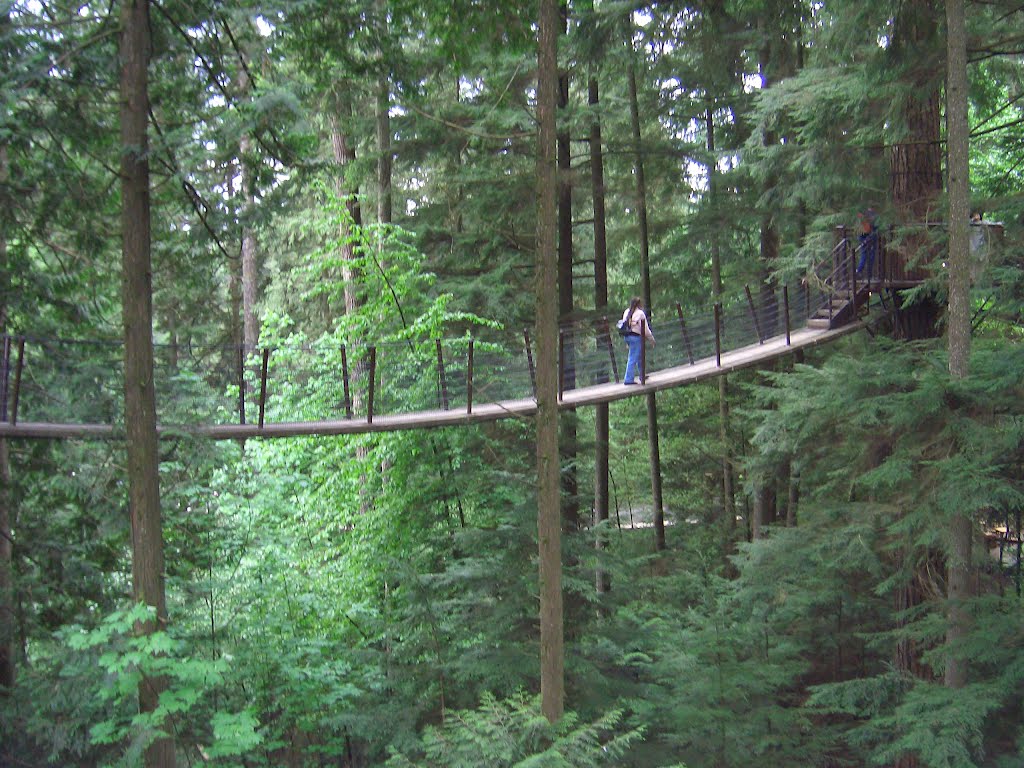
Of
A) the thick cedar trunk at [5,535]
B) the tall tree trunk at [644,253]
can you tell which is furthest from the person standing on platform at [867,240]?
the thick cedar trunk at [5,535]

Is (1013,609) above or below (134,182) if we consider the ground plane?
below

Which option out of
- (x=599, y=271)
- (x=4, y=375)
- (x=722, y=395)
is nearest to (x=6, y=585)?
(x=4, y=375)

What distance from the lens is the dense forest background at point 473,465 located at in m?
5.90

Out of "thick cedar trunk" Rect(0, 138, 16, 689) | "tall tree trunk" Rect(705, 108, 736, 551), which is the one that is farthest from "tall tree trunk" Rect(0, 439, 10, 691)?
"tall tree trunk" Rect(705, 108, 736, 551)

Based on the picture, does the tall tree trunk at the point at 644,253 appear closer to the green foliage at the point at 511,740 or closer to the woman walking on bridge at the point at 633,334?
the woman walking on bridge at the point at 633,334

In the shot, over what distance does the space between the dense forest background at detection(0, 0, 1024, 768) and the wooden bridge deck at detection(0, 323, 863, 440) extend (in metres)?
0.36

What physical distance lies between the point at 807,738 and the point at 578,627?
1961mm

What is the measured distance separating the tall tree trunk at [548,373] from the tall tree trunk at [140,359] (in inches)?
97.6

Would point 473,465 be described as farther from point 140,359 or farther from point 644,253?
point 644,253

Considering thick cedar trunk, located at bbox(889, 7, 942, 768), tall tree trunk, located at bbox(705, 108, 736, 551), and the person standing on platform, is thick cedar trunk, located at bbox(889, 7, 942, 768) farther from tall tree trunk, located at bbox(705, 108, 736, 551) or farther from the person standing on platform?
tall tree trunk, located at bbox(705, 108, 736, 551)

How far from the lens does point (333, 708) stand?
759 cm

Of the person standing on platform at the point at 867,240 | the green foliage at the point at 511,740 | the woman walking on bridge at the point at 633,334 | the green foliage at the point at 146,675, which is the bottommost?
the green foliage at the point at 511,740

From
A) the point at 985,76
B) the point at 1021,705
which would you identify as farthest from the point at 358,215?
the point at 1021,705

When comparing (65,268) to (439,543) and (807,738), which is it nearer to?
(439,543)
